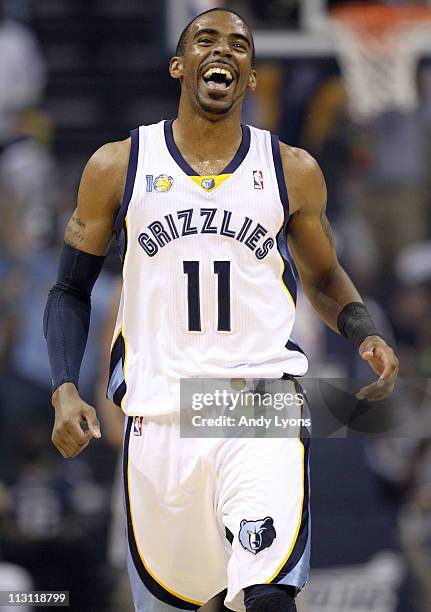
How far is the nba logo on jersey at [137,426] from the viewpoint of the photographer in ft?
14.4

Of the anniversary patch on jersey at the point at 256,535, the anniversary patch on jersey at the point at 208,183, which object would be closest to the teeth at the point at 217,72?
the anniversary patch on jersey at the point at 208,183

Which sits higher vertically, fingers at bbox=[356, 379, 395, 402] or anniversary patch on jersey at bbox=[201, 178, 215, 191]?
anniversary patch on jersey at bbox=[201, 178, 215, 191]

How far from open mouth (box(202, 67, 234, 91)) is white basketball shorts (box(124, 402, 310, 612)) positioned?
3.80 feet

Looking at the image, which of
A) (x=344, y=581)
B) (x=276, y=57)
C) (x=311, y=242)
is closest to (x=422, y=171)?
(x=276, y=57)

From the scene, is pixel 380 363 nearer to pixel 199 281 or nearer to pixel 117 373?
pixel 199 281

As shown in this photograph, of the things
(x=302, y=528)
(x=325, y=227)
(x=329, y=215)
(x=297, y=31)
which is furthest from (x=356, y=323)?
(x=297, y=31)

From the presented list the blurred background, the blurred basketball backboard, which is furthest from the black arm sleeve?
the blurred basketball backboard

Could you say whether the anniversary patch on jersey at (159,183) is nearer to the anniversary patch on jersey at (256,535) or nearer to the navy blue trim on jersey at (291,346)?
the navy blue trim on jersey at (291,346)

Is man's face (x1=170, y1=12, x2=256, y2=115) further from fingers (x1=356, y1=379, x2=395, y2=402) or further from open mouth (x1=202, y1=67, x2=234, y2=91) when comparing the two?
fingers (x1=356, y1=379, x2=395, y2=402)

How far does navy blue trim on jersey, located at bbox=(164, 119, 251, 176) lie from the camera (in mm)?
4459

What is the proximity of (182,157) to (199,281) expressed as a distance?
47 cm

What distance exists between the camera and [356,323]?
4523 mm

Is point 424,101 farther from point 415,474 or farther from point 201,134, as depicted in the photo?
point 201,134

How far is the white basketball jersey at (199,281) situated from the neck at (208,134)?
12 centimetres
